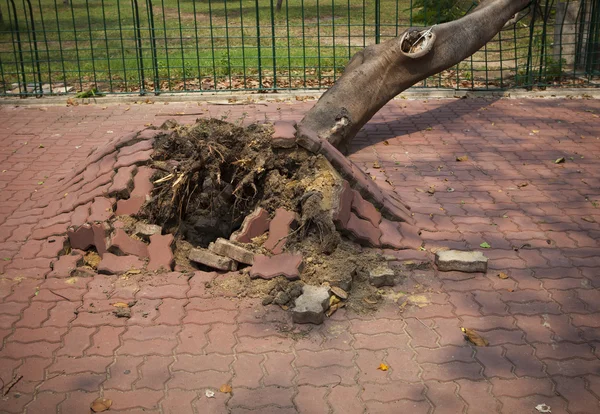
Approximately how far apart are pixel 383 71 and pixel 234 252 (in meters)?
4.04

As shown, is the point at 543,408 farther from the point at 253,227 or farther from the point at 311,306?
the point at 253,227

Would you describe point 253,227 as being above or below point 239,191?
below

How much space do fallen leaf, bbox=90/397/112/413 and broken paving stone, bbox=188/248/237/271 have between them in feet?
5.00

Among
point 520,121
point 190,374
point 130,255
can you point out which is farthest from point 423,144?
point 190,374

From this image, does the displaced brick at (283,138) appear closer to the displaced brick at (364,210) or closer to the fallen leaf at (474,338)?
the displaced brick at (364,210)

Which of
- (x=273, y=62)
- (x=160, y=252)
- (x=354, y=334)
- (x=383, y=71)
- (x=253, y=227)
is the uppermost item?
(x=383, y=71)

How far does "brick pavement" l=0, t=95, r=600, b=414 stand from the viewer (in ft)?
12.0

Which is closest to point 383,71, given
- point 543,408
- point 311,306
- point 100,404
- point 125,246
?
point 125,246

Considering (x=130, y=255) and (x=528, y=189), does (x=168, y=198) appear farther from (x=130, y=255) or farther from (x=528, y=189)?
(x=528, y=189)

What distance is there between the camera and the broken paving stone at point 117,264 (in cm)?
498

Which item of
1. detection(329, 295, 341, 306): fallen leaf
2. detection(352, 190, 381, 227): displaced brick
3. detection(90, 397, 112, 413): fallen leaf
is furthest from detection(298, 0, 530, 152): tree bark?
detection(90, 397, 112, 413): fallen leaf

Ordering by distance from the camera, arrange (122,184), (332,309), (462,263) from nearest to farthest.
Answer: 1. (332,309)
2. (462,263)
3. (122,184)

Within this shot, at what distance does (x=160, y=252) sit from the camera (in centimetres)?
512

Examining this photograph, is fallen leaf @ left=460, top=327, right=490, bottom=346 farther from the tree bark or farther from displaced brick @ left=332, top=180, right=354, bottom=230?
the tree bark
